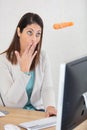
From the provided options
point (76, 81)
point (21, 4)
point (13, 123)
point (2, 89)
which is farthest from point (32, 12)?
point (76, 81)

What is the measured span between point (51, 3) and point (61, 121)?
1.56 meters

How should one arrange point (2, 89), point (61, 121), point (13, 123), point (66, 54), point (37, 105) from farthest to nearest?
point (66, 54)
point (37, 105)
point (2, 89)
point (13, 123)
point (61, 121)

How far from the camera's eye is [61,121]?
4.15 ft

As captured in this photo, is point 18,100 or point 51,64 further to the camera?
point 51,64

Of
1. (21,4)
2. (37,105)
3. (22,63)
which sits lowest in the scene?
(37,105)

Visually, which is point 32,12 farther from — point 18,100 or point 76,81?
point 76,81

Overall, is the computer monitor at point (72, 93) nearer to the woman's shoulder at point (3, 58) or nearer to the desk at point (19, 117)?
the desk at point (19, 117)

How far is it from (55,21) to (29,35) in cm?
30

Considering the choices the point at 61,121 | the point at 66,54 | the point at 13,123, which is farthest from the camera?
the point at 66,54

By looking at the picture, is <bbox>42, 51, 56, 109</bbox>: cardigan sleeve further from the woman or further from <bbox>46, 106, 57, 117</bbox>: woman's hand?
<bbox>46, 106, 57, 117</bbox>: woman's hand

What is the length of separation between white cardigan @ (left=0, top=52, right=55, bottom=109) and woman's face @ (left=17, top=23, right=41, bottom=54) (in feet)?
0.55

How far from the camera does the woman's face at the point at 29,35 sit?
2454mm

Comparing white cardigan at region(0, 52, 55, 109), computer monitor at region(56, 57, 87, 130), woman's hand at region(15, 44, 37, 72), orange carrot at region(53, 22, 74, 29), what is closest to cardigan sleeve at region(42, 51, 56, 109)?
white cardigan at region(0, 52, 55, 109)

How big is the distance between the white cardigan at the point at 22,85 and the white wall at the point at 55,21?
135mm
